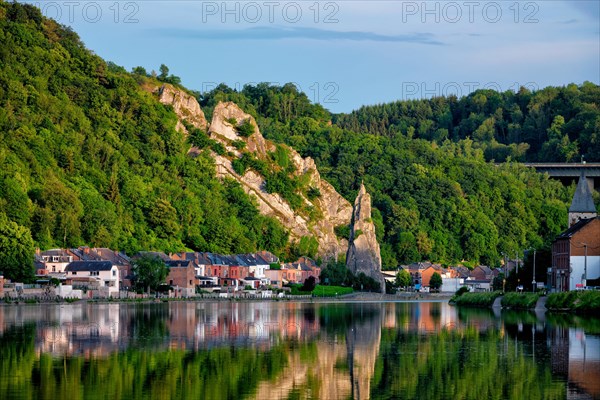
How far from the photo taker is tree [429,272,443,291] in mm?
156375

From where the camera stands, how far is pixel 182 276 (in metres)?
113

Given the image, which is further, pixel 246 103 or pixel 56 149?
pixel 246 103

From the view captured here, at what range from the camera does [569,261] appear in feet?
261

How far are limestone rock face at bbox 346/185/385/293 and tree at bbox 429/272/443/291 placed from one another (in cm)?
1335

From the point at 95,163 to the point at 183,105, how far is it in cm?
2770

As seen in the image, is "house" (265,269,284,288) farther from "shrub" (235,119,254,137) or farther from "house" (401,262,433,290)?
"house" (401,262,433,290)

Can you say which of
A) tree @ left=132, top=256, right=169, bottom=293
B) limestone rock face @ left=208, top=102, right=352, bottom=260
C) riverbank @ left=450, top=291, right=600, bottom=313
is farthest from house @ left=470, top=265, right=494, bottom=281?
riverbank @ left=450, top=291, right=600, bottom=313

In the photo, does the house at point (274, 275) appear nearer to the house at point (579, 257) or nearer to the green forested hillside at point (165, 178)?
the green forested hillside at point (165, 178)

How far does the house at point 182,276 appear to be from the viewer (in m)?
112

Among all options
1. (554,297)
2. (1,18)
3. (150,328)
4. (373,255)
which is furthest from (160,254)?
(150,328)

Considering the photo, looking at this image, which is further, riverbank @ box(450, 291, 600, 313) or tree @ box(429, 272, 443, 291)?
tree @ box(429, 272, 443, 291)

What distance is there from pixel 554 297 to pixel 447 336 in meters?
23.3

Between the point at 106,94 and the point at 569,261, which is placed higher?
the point at 106,94

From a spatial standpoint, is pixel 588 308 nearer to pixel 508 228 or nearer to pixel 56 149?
pixel 56 149
